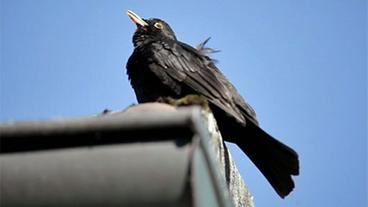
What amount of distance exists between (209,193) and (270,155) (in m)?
3.79

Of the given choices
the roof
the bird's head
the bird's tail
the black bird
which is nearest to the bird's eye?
the bird's head

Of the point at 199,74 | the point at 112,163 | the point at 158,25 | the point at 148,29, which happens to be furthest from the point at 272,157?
the point at 112,163

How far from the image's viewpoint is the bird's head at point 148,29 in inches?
285

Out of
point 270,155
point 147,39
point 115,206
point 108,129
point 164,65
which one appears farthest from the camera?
point 147,39

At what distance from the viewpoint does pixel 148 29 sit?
748 centimetres

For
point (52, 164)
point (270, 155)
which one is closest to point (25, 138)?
point (52, 164)

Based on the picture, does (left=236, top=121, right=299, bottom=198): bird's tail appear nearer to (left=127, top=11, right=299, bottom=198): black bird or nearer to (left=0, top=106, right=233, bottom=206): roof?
(left=127, top=11, right=299, bottom=198): black bird

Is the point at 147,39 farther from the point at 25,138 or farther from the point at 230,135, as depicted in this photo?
the point at 25,138

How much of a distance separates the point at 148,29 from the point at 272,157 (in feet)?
8.55

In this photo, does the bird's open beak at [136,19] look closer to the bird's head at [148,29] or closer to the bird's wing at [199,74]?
the bird's head at [148,29]

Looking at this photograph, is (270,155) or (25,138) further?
(270,155)

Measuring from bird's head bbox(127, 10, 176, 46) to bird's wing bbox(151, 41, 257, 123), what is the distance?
702 mm

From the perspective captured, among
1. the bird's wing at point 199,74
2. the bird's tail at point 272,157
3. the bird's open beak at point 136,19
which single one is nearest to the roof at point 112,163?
the bird's tail at point 272,157

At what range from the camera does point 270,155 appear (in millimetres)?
5570
